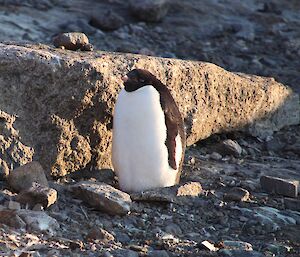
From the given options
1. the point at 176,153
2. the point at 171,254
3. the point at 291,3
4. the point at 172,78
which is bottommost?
the point at 171,254

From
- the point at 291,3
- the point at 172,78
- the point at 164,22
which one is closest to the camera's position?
the point at 172,78

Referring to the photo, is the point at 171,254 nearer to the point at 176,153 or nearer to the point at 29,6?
the point at 176,153

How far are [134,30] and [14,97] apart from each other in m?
5.96

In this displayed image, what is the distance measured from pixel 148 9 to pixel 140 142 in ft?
20.3

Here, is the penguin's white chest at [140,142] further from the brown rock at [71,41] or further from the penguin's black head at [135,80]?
the brown rock at [71,41]

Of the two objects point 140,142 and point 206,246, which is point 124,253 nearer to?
point 206,246

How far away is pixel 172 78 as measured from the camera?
6.99m

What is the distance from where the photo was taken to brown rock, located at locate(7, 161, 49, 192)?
5.48 meters

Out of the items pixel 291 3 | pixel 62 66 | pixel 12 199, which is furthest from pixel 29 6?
pixel 12 199

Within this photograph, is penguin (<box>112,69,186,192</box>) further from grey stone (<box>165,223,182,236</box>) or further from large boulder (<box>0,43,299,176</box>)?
grey stone (<box>165,223,182,236</box>)

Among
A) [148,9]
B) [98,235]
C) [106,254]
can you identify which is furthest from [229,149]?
[148,9]

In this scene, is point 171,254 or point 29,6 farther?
point 29,6

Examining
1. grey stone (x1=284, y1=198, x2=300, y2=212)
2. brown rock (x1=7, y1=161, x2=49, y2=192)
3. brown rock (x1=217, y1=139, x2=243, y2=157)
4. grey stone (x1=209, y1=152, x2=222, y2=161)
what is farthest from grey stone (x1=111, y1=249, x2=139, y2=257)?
brown rock (x1=217, y1=139, x2=243, y2=157)

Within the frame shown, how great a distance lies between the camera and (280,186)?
6.44m
